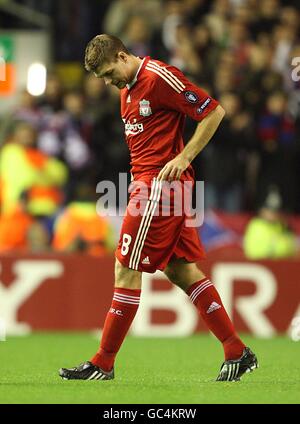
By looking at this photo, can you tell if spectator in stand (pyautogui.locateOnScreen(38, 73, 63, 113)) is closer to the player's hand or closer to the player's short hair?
the player's short hair

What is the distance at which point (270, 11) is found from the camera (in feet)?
47.8

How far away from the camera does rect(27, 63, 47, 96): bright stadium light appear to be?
13.8 meters

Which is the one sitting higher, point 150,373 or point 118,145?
point 118,145

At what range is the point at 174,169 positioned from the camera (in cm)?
669

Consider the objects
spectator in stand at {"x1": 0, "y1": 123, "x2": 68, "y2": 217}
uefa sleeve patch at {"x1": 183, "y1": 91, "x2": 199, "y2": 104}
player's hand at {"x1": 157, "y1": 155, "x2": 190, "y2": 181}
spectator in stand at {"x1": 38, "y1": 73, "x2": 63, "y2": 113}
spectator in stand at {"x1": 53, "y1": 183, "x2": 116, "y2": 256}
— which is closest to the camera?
player's hand at {"x1": 157, "y1": 155, "x2": 190, "y2": 181}

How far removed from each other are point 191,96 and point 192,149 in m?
0.31

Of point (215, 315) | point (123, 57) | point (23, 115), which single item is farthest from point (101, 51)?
point (23, 115)

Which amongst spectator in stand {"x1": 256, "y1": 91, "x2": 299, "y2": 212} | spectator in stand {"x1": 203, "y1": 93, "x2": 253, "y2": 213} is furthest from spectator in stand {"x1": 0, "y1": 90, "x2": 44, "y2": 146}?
spectator in stand {"x1": 256, "y1": 91, "x2": 299, "y2": 212}

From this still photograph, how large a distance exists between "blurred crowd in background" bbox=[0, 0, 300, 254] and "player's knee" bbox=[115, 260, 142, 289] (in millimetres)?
5306

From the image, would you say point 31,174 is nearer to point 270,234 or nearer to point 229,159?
point 229,159

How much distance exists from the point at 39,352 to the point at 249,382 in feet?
9.00

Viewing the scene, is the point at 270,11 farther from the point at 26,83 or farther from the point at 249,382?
the point at 249,382

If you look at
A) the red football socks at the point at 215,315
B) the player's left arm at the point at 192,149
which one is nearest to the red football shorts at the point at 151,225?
the player's left arm at the point at 192,149
